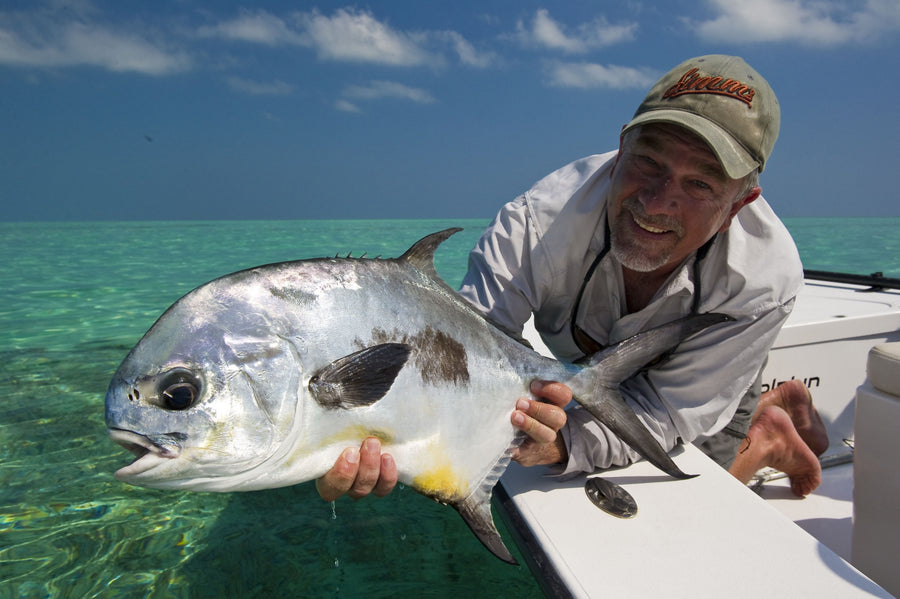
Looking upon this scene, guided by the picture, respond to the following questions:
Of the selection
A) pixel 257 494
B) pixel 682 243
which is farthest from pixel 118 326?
pixel 682 243

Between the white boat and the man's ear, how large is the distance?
566 mm

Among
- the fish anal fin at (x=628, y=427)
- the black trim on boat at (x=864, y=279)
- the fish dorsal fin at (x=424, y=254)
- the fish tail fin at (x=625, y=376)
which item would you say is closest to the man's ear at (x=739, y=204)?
the fish tail fin at (x=625, y=376)

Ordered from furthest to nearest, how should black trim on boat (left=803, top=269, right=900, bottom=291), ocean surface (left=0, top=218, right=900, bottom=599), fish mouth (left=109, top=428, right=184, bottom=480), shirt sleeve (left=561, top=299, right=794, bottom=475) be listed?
black trim on boat (left=803, top=269, right=900, bottom=291) < ocean surface (left=0, top=218, right=900, bottom=599) < shirt sleeve (left=561, top=299, right=794, bottom=475) < fish mouth (left=109, top=428, right=184, bottom=480)

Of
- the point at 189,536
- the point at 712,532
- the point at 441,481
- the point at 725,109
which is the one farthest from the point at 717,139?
the point at 189,536

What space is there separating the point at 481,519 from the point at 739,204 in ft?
4.26

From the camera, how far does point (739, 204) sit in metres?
1.95

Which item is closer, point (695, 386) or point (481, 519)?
point (481, 519)

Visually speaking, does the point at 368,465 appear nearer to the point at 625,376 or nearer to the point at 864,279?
the point at 625,376

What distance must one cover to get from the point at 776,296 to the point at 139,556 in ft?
8.56

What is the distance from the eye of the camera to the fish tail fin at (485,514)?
148 centimetres

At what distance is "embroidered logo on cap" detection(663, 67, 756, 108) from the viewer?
185cm

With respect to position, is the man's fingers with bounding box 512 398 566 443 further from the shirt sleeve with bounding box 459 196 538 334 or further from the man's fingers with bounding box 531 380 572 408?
the shirt sleeve with bounding box 459 196 538 334

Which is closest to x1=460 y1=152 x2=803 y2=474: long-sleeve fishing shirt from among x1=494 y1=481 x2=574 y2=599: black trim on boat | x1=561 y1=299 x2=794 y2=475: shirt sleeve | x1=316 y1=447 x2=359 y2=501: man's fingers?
x1=561 y1=299 x2=794 y2=475: shirt sleeve

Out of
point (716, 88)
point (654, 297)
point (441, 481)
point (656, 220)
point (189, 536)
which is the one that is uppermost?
point (716, 88)
